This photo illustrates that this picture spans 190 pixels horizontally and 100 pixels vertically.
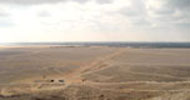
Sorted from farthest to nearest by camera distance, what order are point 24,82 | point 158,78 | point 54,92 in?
point 158,78 → point 24,82 → point 54,92

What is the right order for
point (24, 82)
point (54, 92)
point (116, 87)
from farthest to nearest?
point (24, 82) → point (116, 87) → point (54, 92)

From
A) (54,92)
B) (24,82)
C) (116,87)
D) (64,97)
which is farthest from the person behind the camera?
(24,82)

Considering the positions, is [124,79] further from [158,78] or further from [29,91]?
[29,91]

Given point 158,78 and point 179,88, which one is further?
point 158,78

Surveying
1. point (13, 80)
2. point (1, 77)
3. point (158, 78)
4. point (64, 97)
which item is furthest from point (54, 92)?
point (158, 78)

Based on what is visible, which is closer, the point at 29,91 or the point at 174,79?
the point at 29,91

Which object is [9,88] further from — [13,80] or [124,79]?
[124,79]

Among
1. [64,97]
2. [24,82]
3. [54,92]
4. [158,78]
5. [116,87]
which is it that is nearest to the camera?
[64,97]

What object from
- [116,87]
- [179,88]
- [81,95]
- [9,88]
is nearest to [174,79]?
[179,88]

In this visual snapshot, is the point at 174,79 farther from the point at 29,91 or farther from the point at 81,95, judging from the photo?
the point at 29,91
